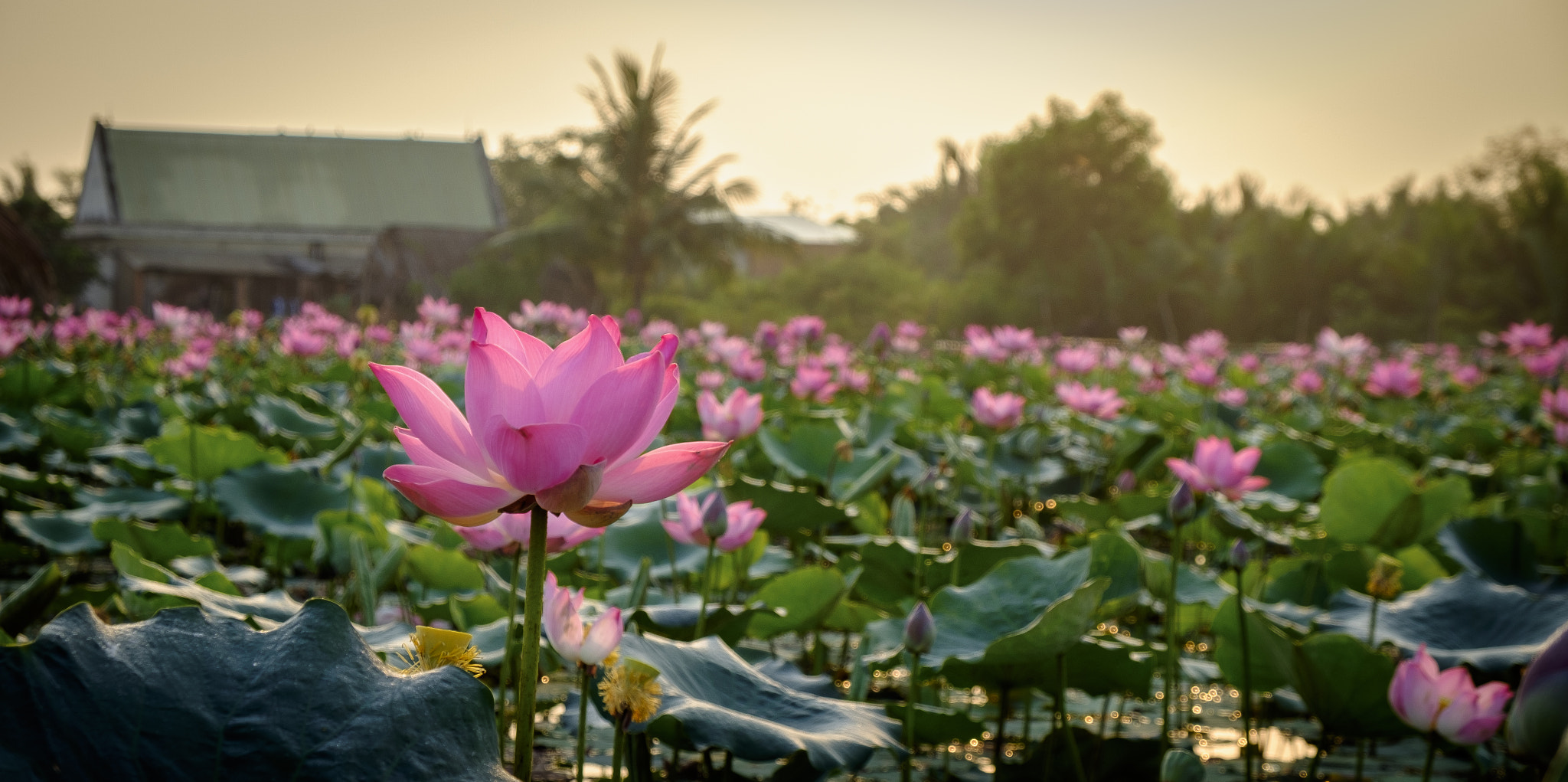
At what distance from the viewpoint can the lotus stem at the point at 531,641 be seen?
59 cm

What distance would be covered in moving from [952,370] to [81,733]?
6.88m

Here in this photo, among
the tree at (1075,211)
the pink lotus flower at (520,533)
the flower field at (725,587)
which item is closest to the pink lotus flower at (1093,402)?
the flower field at (725,587)

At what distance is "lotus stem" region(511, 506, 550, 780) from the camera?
Result: 593mm

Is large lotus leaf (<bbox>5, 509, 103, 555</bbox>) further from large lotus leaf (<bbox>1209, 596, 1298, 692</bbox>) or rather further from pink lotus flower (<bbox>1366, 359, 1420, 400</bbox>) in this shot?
pink lotus flower (<bbox>1366, 359, 1420, 400</bbox>)

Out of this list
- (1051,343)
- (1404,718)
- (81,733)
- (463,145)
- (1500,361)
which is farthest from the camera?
(463,145)

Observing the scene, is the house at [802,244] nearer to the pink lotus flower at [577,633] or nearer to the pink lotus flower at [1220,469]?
the pink lotus flower at [1220,469]

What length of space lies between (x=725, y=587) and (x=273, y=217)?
62.7 feet

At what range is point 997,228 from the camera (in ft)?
88.6

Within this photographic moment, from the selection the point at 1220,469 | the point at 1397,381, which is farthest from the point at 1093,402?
the point at 1397,381

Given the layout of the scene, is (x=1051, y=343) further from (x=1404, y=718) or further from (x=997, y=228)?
(x=997, y=228)

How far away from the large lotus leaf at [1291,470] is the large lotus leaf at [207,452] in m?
2.81

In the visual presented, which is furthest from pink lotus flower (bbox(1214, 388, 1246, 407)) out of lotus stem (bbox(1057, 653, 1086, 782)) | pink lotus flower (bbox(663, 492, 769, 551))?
pink lotus flower (bbox(663, 492, 769, 551))

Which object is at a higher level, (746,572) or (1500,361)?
(1500,361)

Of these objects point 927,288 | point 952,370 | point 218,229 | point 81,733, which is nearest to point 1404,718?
point 81,733
